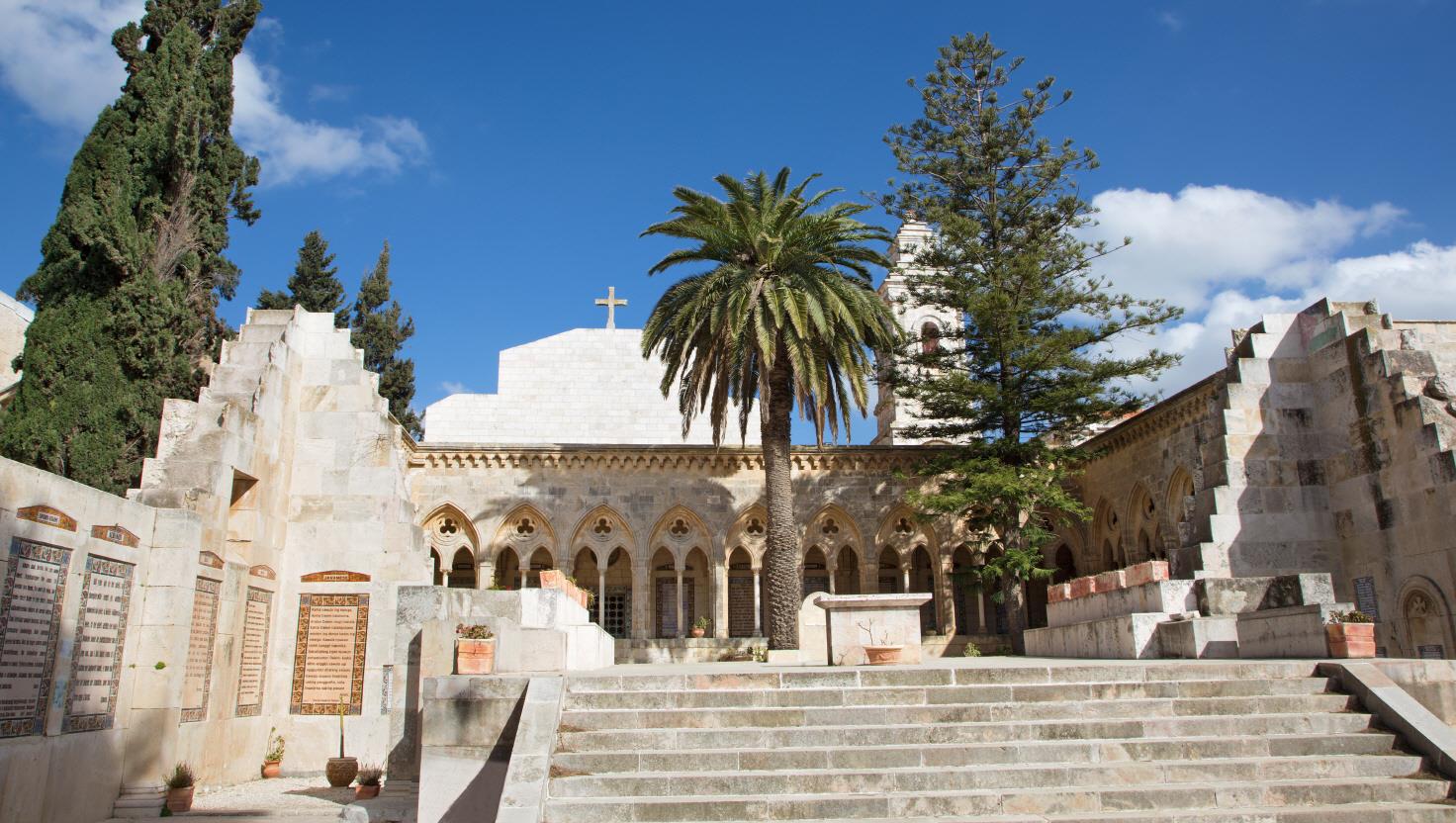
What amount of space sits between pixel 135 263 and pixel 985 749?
1480 cm

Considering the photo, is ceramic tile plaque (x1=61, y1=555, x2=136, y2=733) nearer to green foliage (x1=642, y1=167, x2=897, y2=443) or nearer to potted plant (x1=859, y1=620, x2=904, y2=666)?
potted plant (x1=859, y1=620, x2=904, y2=666)

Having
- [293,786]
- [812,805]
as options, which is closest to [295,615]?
[293,786]

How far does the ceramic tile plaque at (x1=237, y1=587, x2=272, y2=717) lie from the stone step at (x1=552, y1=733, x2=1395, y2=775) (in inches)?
296

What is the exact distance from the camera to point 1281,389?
13.2m

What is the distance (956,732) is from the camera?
26.1ft

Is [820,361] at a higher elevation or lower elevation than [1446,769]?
higher

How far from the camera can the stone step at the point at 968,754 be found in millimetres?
7578

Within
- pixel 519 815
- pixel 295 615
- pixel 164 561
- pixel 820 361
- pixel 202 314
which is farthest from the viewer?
pixel 820 361

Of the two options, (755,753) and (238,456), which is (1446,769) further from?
(238,456)

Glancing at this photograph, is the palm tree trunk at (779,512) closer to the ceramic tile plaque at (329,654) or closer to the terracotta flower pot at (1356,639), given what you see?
the ceramic tile plaque at (329,654)

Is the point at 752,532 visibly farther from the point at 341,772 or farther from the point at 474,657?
the point at 474,657

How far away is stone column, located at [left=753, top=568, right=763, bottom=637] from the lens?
86.2 ft

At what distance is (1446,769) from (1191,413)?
15759mm

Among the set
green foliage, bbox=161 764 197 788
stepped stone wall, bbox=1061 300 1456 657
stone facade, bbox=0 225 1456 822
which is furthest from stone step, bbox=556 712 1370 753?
green foliage, bbox=161 764 197 788
